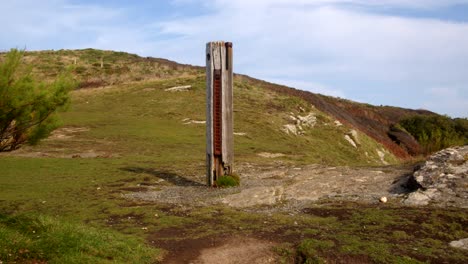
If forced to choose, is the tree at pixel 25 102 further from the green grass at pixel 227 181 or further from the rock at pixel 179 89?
the rock at pixel 179 89

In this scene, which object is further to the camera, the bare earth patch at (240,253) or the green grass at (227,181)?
the green grass at (227,181)

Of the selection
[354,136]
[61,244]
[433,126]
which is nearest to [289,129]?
[354,136]

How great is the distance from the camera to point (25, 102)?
9.14 m

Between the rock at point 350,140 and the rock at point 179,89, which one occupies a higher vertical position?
the rock at point 179,89

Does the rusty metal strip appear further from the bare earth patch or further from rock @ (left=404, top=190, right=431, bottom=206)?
the bare earth patch

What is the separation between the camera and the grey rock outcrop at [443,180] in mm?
12273

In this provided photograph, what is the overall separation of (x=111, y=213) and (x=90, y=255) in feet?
12.9

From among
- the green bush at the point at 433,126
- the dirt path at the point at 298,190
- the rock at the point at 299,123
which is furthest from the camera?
the green bush at the point at 433,126

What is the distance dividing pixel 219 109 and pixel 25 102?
811cm

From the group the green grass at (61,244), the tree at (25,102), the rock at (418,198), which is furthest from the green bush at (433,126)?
the tree at (25,102)

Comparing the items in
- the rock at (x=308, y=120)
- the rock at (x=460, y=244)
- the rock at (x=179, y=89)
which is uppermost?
the rock at (x=179, y=89)

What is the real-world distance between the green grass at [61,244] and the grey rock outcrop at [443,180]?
693 cm

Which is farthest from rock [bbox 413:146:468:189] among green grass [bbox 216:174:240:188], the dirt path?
green grass [bbox 216:174:240:188]

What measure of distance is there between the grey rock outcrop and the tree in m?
8.39
